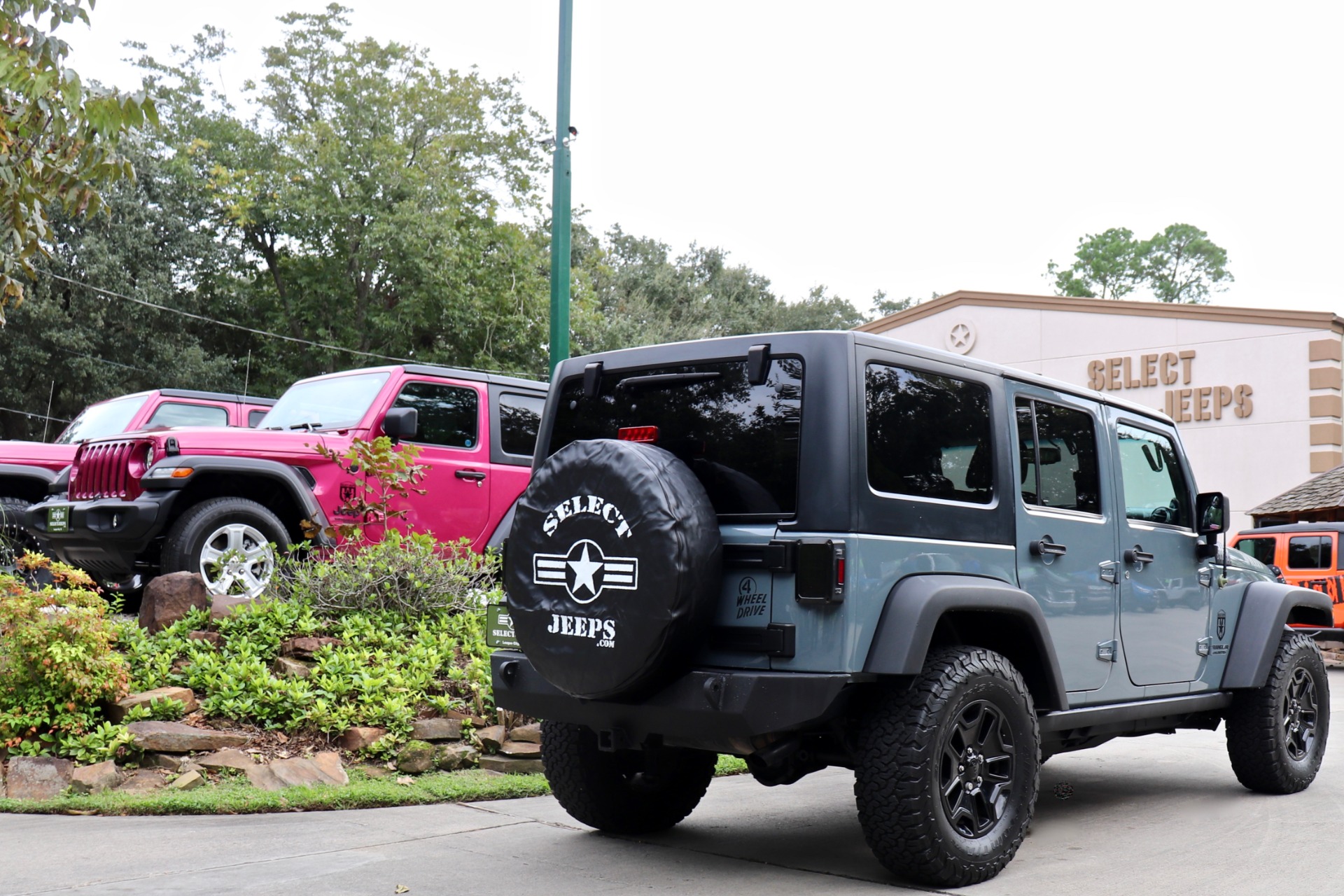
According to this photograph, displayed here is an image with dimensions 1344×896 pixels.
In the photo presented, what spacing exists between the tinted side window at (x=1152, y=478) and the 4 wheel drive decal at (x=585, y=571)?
2.83 m

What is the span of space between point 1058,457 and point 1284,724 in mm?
2450

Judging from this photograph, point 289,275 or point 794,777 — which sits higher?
point 289,275

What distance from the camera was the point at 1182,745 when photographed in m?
9.02

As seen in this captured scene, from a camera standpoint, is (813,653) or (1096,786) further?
(1096,786)

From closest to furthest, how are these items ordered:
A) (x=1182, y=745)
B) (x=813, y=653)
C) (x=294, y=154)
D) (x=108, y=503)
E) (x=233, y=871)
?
(x=813, y=653) < (x=233, y=871) < (x=108, y=503) < (x=1182, y=745) < (x=294, y=154)

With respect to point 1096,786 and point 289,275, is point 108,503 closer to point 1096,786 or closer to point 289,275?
point 1096,786

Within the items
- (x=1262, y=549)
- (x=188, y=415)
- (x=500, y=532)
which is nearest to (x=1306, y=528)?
(x=1262, y=549)

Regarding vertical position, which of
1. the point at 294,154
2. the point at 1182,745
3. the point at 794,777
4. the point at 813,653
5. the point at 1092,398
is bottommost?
the point at 1182,745

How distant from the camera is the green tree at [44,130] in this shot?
5.38 meters

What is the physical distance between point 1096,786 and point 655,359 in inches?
158

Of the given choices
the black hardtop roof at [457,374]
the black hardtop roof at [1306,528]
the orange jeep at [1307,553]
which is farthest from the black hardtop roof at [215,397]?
the black hardtop roof at [1306,528]

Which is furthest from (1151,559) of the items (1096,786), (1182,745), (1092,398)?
(1182,745)

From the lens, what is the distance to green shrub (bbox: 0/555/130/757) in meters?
6.48

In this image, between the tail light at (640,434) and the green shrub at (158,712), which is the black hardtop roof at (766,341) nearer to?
the tail light at (640,434)
